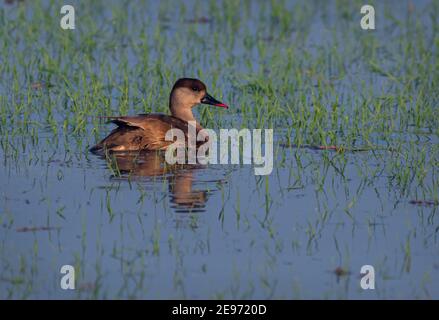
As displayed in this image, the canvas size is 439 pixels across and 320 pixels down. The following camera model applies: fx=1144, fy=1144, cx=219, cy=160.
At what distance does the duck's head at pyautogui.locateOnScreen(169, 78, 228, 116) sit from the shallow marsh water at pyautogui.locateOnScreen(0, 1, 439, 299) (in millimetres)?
271

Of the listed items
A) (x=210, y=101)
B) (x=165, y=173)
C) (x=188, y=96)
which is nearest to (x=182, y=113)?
(x=188, y=96)

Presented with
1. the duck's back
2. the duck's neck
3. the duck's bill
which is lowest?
the duck's back

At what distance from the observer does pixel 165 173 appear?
9.74 metres

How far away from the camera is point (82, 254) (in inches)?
294

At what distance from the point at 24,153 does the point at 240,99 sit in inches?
122

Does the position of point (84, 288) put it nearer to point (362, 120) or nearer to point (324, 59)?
point (362, 120)

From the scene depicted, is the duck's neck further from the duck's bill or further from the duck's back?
the duck's back

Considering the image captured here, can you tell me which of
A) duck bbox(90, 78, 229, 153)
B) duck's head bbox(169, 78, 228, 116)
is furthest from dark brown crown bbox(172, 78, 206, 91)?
duck bbox(90, 78, 229, 153)

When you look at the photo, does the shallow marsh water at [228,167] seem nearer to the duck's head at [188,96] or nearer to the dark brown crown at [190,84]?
the duck's head at [188,96]

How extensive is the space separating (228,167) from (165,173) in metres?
0.58

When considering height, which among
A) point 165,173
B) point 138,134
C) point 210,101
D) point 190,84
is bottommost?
point 165,173

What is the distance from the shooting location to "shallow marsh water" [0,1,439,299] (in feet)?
23.8

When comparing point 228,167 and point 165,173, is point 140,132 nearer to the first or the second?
point 165,173
